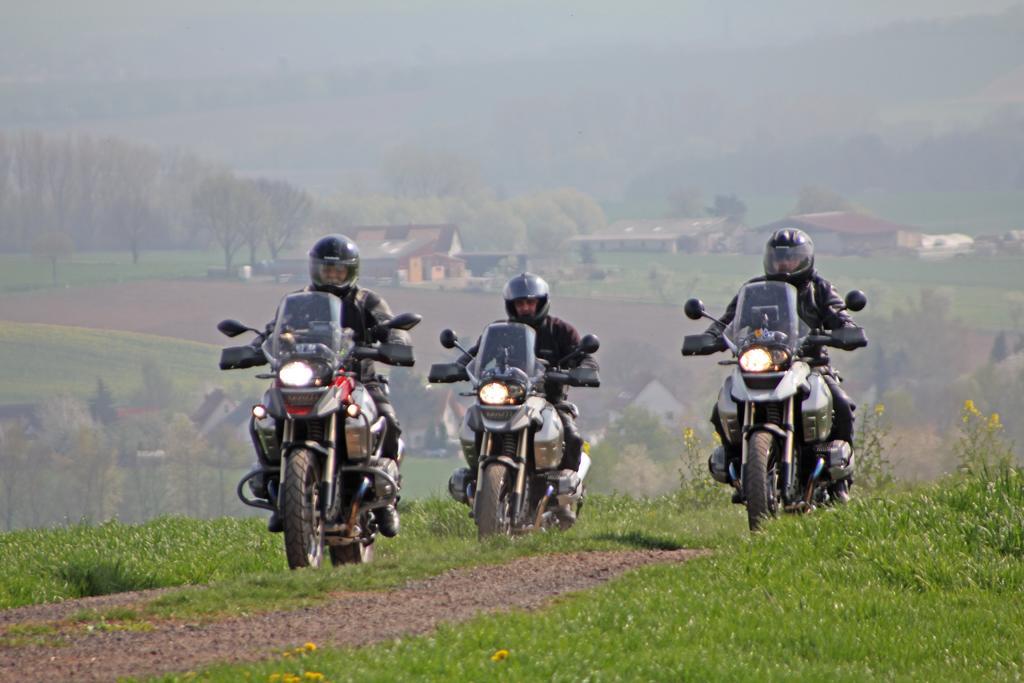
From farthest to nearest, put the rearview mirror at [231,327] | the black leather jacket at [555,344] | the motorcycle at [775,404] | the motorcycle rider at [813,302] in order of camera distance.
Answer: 1. the black leather jacket at [555,344]
2. the motorcycle rider at [813,302]
3. the rearview mirror at [231,327]
4. the motorcycle at [775,404]

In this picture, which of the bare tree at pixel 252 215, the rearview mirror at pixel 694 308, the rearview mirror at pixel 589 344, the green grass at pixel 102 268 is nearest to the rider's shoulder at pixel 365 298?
the rearview mirror at pixel 589 344

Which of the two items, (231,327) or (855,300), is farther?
(855,300)

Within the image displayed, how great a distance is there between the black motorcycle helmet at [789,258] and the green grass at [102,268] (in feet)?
395

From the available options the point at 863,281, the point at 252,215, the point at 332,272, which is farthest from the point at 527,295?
the point at 252,215

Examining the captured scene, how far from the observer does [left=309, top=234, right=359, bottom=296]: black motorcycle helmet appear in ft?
40.9

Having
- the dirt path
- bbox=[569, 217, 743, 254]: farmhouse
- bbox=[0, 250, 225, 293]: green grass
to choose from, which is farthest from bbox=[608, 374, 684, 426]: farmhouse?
the dirt path

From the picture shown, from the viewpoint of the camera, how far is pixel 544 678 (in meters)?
7.39

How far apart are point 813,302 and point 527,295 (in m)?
2.40

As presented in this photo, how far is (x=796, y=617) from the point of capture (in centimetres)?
897

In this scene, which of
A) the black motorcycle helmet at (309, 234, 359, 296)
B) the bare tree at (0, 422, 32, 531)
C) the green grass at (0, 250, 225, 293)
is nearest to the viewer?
the black motorcycle helmet at (309, 234, 359, 296)

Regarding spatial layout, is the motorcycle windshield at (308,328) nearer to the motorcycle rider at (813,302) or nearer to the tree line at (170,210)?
the motorcycle rider at (813,302)

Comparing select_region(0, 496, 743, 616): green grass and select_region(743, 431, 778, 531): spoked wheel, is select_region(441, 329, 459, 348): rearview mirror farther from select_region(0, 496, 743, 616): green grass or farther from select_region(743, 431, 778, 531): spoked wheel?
select_region(743, 431, 778, 531): spoked wheel

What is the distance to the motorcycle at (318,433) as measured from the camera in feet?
36.5

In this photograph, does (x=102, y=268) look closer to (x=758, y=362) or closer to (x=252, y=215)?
(x=252, y=215)
